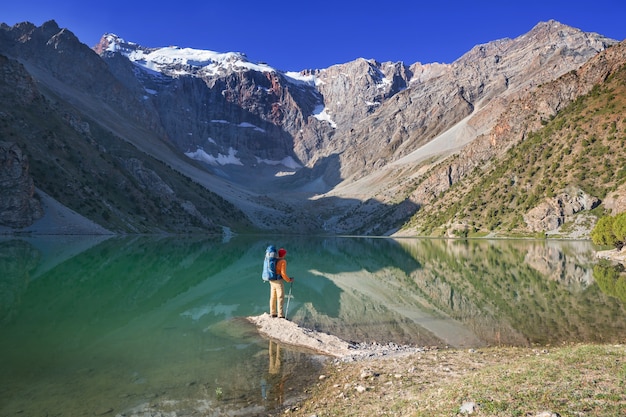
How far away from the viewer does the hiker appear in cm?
1990

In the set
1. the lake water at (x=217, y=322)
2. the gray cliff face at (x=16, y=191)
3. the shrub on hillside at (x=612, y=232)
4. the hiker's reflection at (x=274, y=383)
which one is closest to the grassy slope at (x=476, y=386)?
the hiker's reflection at (x=274, y=383)

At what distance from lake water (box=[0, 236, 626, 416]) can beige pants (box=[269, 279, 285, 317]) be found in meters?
1.36

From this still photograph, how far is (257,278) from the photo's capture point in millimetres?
39094

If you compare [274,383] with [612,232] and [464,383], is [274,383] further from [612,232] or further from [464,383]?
[612,232]

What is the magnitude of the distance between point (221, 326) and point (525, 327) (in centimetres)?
1406

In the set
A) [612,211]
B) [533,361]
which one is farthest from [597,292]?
[612,211]

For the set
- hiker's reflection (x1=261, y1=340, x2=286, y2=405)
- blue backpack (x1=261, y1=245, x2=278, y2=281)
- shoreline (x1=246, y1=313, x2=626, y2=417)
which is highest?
blue backpack (x1=261, y1=245, x2=278, y2=281)

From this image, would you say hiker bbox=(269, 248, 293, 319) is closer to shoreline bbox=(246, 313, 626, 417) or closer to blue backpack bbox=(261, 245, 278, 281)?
blue backpack bbox=(261, 245, 278, 281)

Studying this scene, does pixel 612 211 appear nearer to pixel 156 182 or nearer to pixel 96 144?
pixel 156 182

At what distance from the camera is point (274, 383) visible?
13.2 metres

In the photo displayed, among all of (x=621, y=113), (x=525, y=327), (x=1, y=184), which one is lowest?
(x=525, y=327)

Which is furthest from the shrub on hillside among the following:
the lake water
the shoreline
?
the shoreline

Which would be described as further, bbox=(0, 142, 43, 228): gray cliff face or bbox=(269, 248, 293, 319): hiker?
bbox=(0, 142, 43, 228): gray cliff face

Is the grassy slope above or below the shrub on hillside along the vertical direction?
below
